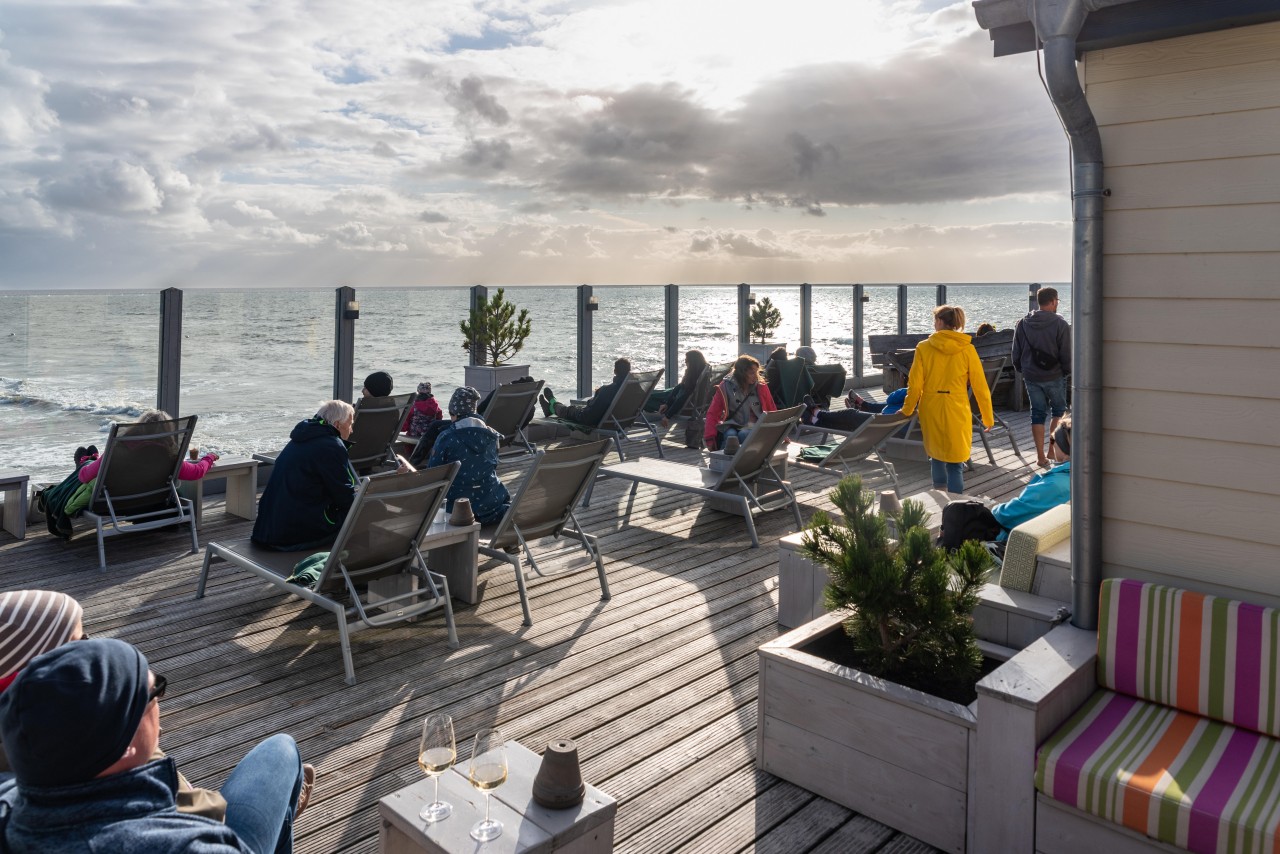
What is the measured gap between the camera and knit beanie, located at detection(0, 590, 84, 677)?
5.81 ft

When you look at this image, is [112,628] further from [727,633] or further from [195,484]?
[727,633]

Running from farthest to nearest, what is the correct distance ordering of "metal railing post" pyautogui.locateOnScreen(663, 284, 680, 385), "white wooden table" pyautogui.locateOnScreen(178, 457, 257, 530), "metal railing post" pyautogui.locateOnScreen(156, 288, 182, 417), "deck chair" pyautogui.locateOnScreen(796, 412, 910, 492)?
"metal railing post" pyautogui.locateOnScreen(663, 284, 680, 385), "metal railing post" pyautogui.locateOnScreen(156, 288, 182, 417), "deck chair" pyautogui.locateOnScreen(796, 412, 910, 492), "white wooden table" pyautogui.locateOnScreen(178, 457, 257, 530)

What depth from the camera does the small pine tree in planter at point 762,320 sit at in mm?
13742

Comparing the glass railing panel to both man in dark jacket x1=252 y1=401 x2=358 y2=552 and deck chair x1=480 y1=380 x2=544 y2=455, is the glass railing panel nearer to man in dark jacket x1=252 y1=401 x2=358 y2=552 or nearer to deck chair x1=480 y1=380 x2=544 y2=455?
deck chair x1=480 y1=380 x2=544 y2=455

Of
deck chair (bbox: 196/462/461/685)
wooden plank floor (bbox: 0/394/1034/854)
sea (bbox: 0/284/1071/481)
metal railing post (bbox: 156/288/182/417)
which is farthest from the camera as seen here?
sea (bbox: 0/284/1071/481)

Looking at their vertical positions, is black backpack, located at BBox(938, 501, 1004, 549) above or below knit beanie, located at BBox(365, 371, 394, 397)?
below

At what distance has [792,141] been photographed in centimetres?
2034

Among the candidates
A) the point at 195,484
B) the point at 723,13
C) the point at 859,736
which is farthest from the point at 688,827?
the point at 723,13

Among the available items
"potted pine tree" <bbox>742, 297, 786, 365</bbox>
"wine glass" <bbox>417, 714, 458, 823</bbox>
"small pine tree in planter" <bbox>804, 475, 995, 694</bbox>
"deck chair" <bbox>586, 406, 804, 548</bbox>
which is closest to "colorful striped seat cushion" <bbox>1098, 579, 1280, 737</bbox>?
"small pine tree in planter" <bbox>804, 475, 995, 694</bbox>

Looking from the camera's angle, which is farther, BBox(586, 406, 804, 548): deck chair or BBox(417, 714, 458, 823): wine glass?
BBox(586, 406, 804, 548): deck chair

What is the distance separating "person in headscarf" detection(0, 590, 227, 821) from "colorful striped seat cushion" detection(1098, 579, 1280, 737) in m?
2.48

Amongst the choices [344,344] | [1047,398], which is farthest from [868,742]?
[344,344]

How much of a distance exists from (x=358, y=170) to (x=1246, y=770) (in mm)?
30133

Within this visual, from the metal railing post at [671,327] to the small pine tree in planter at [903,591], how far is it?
9499mm
